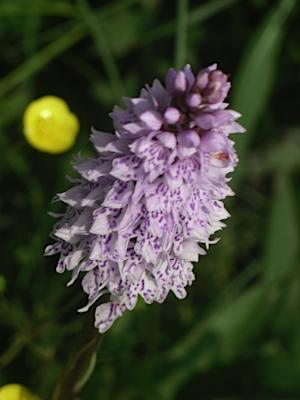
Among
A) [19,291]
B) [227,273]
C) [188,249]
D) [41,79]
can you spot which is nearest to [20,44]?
[41,79]

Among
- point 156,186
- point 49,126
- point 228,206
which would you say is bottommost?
point 156,186

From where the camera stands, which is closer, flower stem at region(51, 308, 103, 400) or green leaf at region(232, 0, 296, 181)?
flower stem at region(51, 308, 103, 400)

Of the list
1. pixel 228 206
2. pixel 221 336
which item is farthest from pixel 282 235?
pixel 221 336

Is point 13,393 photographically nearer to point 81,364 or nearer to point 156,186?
point 81,364

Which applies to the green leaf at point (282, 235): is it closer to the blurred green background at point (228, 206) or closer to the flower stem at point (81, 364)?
the blurred green background at point (228, 206)

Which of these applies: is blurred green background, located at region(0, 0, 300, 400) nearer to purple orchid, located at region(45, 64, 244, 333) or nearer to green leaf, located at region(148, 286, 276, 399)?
green leaf, located at region(148, 286, 276, 399)

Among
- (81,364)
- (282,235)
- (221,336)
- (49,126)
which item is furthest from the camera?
(282,235)

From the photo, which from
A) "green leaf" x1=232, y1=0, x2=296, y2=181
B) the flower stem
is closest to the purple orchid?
the flower stem
